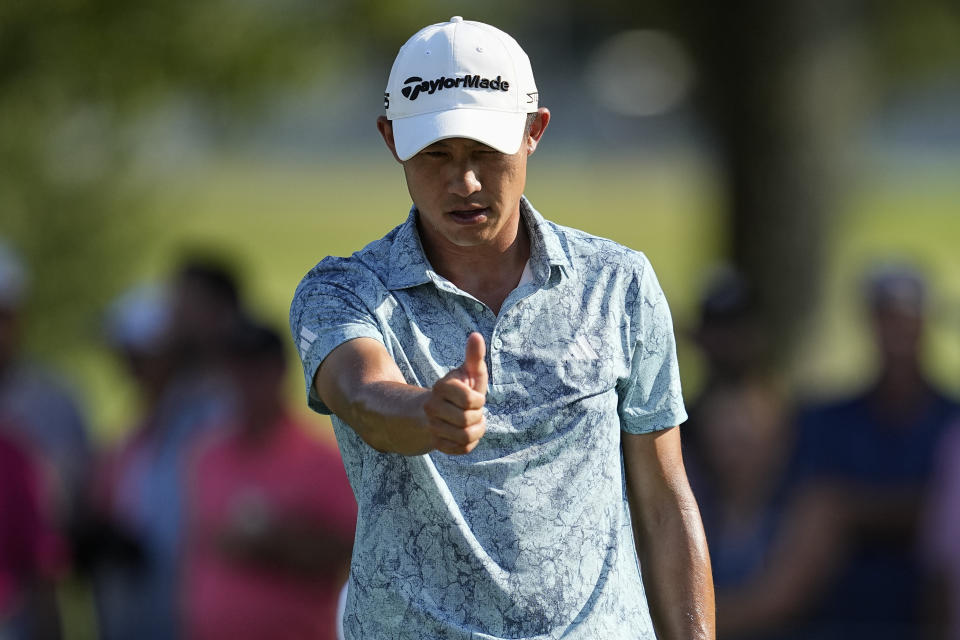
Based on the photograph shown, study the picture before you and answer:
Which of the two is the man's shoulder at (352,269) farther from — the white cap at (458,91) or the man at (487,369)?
the white cap at (458,91)

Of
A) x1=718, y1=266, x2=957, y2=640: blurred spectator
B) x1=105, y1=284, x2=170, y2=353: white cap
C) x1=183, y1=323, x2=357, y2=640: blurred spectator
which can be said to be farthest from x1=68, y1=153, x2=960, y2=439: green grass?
x1=183, y1=323, x2=357, y2=640: blurred spectator

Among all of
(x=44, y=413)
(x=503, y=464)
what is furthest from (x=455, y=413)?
(x=44, y=413)

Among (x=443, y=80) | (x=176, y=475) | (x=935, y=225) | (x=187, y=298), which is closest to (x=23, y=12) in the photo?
(x=187, y=298)

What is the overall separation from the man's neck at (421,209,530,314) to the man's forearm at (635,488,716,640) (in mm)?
570

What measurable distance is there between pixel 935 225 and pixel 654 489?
34.3m

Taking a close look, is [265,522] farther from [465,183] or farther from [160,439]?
[465,183]

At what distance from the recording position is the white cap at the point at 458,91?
273 centimetres

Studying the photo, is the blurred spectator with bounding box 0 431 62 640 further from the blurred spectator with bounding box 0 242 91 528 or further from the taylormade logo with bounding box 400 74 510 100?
the taylormade logo with bounding box 400 74 510 100

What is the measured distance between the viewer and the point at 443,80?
9.04 feet

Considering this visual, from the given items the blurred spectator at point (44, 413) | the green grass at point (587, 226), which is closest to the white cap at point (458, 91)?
the blurred spectator at point (44, 413)

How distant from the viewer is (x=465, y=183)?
2.76 metres

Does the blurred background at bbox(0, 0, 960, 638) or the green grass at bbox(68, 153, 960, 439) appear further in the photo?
the green grass at bbox(68, 153, 960, 439)

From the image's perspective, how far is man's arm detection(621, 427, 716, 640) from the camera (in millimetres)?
2941

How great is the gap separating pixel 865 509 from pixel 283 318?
13.5 meters
